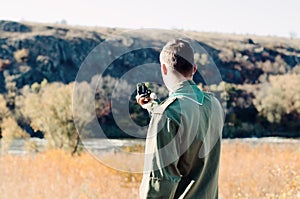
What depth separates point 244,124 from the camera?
31.2 metres

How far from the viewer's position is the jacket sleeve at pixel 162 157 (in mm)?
2027

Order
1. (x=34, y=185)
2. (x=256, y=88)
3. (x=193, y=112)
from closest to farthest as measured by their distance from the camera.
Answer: (x=193, y=112) < (x=34, y=185) < (x=256, y=88)

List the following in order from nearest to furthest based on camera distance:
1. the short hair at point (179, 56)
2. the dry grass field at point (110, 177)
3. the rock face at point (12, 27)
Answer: the short hair at point (179, 56) < the dry grass field at point (110, 177) < the rock face at point (12, 27)

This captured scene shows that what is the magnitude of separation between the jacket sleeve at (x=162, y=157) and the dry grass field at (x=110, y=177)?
356cm

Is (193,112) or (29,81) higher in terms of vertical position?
(193,112)

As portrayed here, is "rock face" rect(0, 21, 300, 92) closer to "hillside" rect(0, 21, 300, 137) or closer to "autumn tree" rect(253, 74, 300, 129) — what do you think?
"hillside" rect(0, 21, 300, 137)

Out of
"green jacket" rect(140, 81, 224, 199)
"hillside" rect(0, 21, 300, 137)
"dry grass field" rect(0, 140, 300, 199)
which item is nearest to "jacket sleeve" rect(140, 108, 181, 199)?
"green jacket" rect(140, 81, 224, 199)

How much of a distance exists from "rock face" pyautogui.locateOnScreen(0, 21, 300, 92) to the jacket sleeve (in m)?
36.2

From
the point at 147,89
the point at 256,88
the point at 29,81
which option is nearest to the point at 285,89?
the point at 256,88

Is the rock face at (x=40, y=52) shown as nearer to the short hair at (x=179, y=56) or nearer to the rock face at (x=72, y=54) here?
the rock face at (x=72, y=54)

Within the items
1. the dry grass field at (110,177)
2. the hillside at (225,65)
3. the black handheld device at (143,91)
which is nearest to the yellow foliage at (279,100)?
the hillside at (225,65)

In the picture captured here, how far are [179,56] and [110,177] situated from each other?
A: 583cm

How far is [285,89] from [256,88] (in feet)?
15.5

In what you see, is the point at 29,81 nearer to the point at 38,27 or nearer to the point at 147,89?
the point at 38,27
